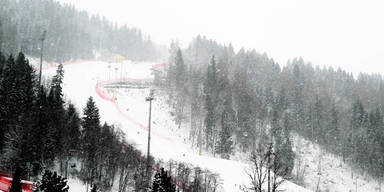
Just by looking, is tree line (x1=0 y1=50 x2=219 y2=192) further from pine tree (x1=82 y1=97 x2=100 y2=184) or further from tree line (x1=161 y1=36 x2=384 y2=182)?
tree line (x1=161 y1=36 x2=384 y2=182)

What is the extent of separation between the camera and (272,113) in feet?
295

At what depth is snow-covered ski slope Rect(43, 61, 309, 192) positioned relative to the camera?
4419 centimetres

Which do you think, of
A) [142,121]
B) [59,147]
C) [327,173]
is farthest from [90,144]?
→ [327,173]

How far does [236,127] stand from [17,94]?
54.1m

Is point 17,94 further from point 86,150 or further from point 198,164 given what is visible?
point 198,164

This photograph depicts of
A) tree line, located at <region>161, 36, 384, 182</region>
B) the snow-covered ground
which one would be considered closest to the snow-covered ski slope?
tree line, located at <region>161, 36, 384, 182</region>

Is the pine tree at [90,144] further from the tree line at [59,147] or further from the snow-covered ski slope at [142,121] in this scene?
the snow-covered ski slope at [142,121]

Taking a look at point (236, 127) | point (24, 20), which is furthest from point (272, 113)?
point (24, 20)

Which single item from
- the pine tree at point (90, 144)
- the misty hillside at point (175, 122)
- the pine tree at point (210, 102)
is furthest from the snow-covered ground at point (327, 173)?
the pine tree at point (90, 144)

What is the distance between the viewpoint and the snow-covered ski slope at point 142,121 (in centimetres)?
4419

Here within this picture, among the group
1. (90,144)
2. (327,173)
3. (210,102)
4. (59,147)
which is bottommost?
(327,173)

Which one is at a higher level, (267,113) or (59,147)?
(267,113)

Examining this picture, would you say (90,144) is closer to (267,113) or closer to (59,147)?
(59,147)

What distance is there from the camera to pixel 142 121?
6612cm
